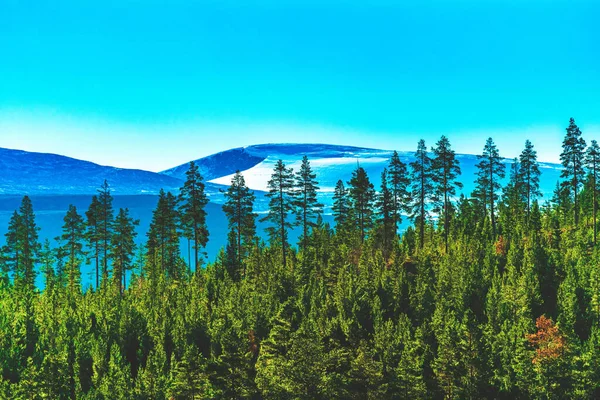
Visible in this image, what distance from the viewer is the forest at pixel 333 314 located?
38031mm

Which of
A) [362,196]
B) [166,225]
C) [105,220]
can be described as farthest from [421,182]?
[105,220]

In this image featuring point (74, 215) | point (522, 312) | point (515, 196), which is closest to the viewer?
point (522, 312)

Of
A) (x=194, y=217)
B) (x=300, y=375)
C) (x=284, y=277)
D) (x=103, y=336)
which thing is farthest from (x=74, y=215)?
(x=300, y=375)

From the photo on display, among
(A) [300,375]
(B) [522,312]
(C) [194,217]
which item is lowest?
(A) [300,375]

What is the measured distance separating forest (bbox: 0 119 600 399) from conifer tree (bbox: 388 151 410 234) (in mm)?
256

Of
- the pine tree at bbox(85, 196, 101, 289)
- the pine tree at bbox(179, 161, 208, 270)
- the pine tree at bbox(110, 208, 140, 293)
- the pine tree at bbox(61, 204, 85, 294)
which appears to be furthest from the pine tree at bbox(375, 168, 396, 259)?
the pine tree at bbox(61, 204, 85, 294)

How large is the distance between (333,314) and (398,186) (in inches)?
963

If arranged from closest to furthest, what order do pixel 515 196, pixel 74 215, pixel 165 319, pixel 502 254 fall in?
pixel 165 319 < pixel 502 254 < pixel 74 215 < pixel 515 196

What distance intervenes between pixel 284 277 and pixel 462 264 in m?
17.7

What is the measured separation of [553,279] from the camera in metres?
49.8

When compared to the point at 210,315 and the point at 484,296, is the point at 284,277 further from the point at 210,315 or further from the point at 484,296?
the point at 484,296

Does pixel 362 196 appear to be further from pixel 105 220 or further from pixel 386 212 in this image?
pixel 105 220

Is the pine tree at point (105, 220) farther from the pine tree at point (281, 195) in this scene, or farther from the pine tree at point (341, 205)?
the pine tree at point (341, 205)

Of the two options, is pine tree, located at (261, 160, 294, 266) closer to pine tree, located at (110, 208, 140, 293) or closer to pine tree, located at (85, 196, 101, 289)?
pine tree, located at (110, 208, 140, 293)
